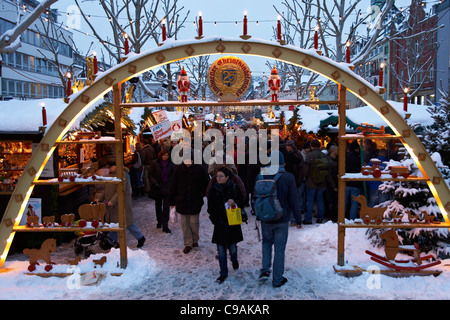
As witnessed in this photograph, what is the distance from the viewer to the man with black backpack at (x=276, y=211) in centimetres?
533

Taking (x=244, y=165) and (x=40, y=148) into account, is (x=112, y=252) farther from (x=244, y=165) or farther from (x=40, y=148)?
(x=244, y=165)

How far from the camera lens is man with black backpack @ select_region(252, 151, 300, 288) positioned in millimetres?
5328

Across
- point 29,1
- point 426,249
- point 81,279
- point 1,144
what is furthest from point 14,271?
point 29,1

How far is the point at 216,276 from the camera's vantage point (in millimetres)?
6070

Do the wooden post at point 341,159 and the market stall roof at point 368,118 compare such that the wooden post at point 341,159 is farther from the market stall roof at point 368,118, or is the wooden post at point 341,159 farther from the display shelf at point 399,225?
the market stall roof at point 368,118

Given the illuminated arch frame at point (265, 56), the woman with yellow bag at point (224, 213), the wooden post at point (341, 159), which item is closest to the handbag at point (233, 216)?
the woman with yellow bag at point (224, 213)

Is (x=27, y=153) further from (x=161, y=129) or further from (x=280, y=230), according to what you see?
(x=280, y=230)

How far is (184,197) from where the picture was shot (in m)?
7.19

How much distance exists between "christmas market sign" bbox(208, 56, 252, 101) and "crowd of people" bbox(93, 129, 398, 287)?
1.15 metres

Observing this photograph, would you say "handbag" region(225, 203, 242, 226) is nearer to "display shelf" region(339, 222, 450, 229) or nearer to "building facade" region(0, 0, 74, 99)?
"display shelf" region(339, 222, 450, 229)

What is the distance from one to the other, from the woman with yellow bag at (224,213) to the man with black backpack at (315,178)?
12.1 ft

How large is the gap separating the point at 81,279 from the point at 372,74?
46311 millimetres

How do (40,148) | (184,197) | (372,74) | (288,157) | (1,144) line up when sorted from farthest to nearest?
(372,74), (288,157), (1,144), (184,197), (40,148)

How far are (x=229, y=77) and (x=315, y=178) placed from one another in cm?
454
